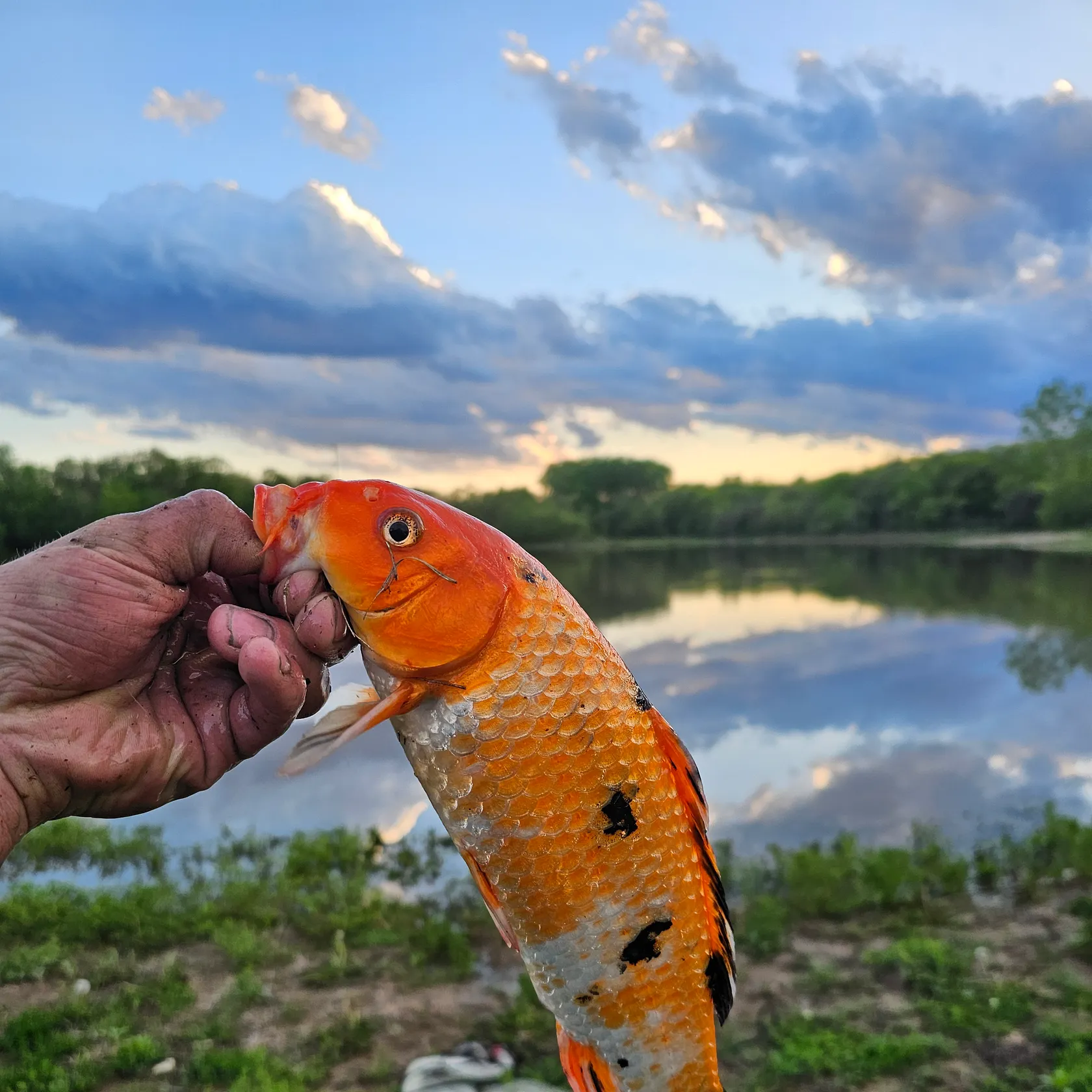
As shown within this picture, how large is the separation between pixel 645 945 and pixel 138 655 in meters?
1.68

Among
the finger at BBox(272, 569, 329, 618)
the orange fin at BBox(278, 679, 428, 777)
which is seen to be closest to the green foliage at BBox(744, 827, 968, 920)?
the orange fin at BBox(278, 679, 428, 777)

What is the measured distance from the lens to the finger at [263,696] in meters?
1.98

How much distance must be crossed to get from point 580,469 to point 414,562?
193 feet

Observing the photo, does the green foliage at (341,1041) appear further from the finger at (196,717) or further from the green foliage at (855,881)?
the green foliage at (855,881)

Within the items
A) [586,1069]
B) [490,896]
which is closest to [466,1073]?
[586,1069]

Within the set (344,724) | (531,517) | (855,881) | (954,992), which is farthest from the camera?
(531,517)

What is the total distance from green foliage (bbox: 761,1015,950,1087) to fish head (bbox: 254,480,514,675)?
4298 millimetres

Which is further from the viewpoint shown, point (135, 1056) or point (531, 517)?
point (531, 517)

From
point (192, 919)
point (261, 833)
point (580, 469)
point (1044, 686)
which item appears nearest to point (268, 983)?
point (192, 919)

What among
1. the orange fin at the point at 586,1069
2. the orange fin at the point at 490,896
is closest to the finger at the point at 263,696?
the orange fin at the point at 490,896

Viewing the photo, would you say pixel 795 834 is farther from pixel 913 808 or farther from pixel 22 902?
pixel 22 902

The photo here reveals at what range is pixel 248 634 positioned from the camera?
200cm

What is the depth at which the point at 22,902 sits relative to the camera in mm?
6395

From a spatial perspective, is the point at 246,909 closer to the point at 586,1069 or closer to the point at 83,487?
the point at 586,1069
